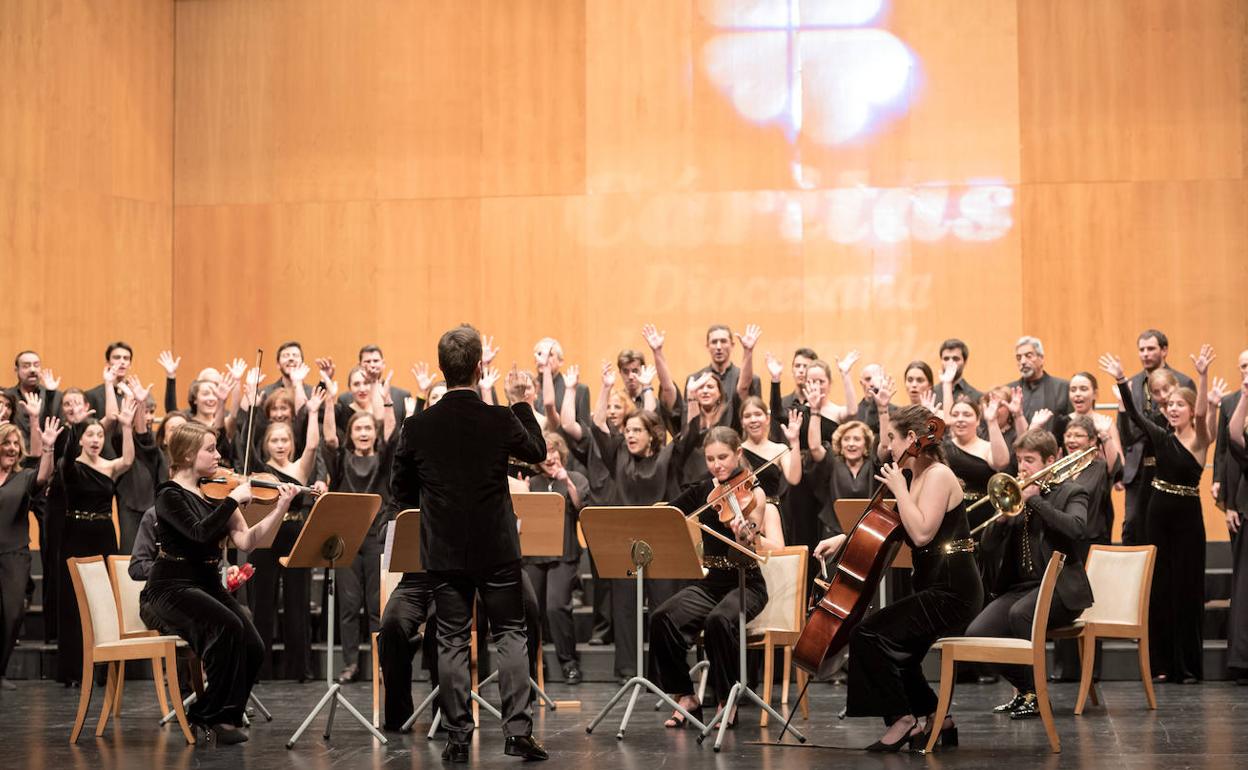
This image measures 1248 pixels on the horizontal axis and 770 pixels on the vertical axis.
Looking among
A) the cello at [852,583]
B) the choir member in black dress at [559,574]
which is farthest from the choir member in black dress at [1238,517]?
the choir member in black dress at [559,574]

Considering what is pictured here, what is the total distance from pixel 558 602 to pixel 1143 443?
315 centimetres

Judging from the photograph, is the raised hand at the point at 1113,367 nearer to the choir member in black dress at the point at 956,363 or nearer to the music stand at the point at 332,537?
the choir member in black dress at the point at 956,363

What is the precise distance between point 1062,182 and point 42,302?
23.4ft

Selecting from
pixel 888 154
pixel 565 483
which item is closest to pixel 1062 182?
pixel 888 154

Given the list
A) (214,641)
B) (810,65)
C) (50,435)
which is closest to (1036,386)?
(810,65)

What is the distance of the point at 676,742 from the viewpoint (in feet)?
17.3

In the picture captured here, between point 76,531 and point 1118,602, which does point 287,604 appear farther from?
point 1118,602

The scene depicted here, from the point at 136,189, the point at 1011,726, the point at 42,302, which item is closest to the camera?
the point at 1011,726

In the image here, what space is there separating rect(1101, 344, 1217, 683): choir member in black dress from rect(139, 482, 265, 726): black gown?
4.34 m

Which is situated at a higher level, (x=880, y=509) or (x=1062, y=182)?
(x=1062, y=182)

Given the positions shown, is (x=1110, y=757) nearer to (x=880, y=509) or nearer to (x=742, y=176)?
(x=880, y=509)

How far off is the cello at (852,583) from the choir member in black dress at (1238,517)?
9.52 ft

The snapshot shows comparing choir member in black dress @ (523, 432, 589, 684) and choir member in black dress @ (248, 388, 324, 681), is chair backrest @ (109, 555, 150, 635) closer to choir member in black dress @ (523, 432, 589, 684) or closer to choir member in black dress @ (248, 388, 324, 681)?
choir member in black dress @ (248, 388, 324, 681)

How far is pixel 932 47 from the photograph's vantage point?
1009 centimetres
